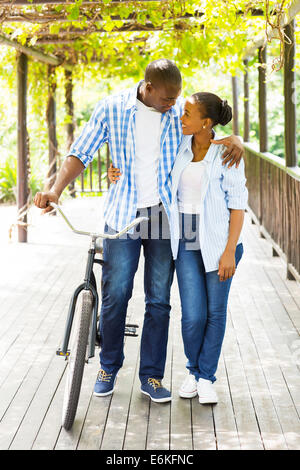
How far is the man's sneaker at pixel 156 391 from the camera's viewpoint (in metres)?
3.40

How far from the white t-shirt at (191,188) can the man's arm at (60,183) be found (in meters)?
0.46

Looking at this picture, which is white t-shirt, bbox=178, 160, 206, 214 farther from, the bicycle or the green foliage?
the green foliage

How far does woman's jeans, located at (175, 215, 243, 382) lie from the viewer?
10.6 feet

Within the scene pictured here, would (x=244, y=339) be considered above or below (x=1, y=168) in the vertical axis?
below

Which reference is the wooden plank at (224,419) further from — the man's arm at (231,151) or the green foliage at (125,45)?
the green foliage at (125,45)

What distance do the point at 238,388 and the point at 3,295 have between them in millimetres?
2493

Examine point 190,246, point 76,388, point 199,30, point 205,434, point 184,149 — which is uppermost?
point 199,30

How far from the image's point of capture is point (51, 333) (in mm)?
4578

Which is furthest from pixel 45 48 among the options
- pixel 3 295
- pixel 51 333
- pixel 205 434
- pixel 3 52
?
pixel 205 434

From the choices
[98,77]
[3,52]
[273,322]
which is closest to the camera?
[273,322]

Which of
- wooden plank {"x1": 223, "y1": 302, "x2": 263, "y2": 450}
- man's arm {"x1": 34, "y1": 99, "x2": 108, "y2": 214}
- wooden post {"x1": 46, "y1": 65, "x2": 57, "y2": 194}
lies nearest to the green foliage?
wooden post {"x1": 46, "y1": 65, "x2": 57, "y2": 194}

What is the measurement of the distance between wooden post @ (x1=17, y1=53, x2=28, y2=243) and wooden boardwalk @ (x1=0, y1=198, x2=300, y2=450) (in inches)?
75.0

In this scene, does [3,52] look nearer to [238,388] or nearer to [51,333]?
[51,333]

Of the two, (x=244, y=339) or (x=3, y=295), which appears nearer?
(x=244, y=339)
